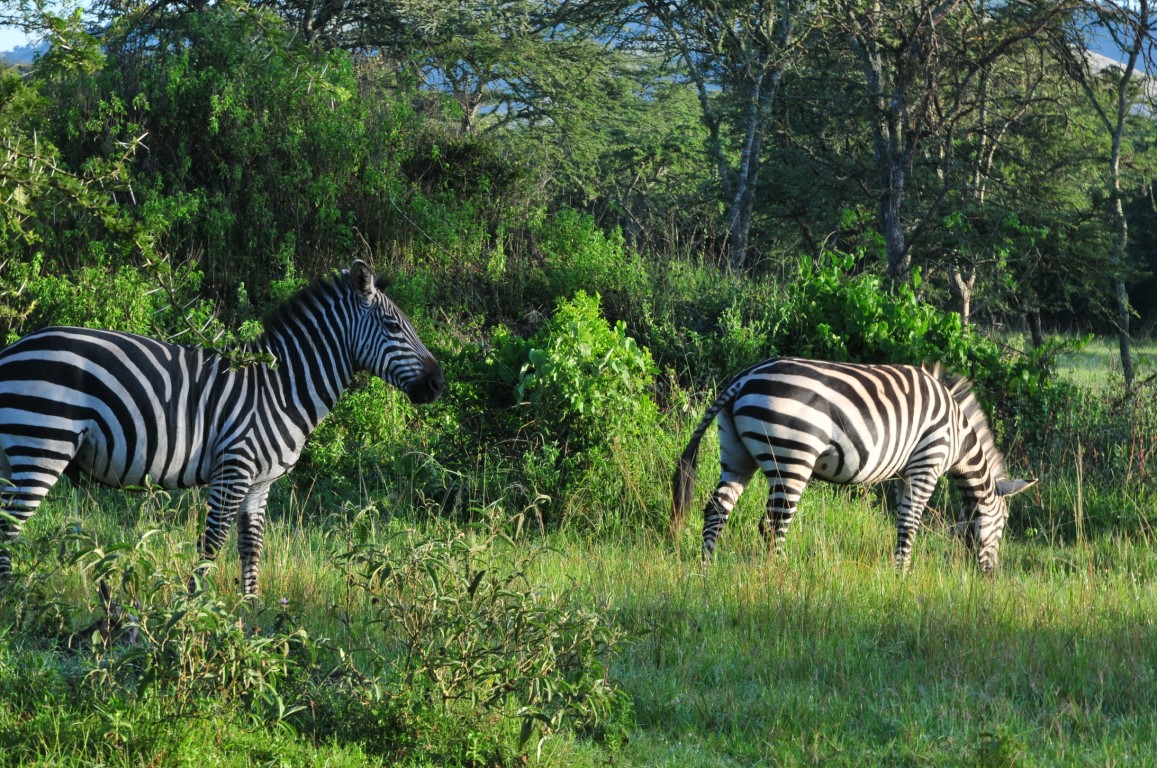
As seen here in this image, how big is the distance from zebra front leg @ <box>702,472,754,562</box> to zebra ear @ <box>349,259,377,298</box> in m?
2.65

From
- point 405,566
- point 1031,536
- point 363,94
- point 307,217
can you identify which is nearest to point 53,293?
point 307,217

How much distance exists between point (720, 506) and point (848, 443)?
0.94 m

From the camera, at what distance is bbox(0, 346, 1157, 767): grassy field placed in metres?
3.89

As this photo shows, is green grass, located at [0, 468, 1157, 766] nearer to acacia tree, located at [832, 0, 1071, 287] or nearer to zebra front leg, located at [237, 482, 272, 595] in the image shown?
zebra front leg, located at [237, 482, 272, 595]

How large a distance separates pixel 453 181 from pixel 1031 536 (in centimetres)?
915

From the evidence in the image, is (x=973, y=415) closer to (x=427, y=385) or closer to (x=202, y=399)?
(x=427, y=385)

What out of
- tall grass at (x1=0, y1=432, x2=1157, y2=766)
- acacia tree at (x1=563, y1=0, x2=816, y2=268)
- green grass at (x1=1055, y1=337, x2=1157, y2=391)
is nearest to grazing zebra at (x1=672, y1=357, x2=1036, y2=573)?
tall grass at (x1=0, y1=432, x2=1157, y2=766)

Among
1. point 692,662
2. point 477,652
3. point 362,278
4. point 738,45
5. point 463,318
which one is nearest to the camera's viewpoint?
point 477,652

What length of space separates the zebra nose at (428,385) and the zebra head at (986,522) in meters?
3.66

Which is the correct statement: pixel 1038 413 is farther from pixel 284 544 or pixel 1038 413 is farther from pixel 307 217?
pixel 307 217

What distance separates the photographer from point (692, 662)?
5242mm

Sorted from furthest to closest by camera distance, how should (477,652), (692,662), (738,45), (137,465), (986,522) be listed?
(738,45) < (986,522) < (137,465) < (692,662) < (477,652)

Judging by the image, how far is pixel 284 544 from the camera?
7254 millimetres

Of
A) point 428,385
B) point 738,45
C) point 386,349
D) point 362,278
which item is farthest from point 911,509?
point 738,45
